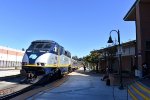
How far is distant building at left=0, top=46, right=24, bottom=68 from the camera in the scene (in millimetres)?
98244

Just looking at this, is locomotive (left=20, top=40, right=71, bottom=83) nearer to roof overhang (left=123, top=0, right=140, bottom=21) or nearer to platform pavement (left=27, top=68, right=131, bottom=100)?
platform pavement (left=27, top=68, right=131, bottom=100)

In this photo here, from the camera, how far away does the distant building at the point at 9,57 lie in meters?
98.2

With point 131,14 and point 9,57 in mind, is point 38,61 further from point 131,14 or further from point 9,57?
point 9,57

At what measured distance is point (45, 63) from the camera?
28016 millimetres

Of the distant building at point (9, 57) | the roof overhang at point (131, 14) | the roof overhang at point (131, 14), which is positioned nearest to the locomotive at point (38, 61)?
the roof overhang at point (131, 14)

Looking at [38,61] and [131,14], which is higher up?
[131,14]

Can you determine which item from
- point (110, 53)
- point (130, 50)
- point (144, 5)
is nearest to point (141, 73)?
point (144, 5)

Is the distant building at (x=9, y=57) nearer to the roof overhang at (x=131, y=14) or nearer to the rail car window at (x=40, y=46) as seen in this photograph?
the roof overhang at (x=131, y=14)

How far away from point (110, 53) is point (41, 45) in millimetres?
27529

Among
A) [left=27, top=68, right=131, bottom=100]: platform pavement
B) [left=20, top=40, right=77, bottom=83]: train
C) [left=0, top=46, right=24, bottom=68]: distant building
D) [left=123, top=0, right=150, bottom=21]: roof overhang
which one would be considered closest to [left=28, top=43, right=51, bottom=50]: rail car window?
[left=20, top=40, right=77, bottom=83]: train

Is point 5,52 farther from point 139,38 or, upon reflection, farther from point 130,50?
point 139,38

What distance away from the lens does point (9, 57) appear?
4141 inches

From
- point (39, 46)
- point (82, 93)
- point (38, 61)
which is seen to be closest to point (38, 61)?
point (38, 61)

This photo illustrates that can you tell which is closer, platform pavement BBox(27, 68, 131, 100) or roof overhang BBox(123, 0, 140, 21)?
platform pavement BBox(27, 68, 131, 100)
